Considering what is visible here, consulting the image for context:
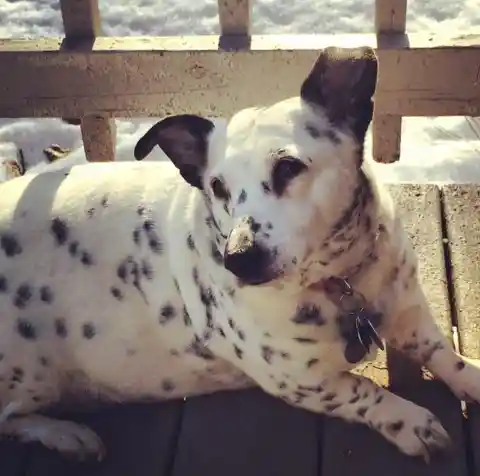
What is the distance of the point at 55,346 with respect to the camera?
2.62 metres

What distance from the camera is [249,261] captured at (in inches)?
82.7

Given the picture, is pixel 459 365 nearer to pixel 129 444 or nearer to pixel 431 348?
pixel 431 348

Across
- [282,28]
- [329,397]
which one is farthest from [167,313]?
[282,28]

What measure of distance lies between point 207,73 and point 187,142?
0.78 meters

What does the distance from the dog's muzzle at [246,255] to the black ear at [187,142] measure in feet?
0.86

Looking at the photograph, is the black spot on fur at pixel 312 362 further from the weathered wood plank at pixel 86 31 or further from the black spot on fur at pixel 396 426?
the weathered wood plank at pixel 86 31

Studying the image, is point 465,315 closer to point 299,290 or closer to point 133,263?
point 299,290

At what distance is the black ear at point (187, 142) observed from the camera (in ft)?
7.70

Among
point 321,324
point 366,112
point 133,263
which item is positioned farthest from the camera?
point 133,263

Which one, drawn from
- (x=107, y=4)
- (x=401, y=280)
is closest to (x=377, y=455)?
(x=401, y=280)

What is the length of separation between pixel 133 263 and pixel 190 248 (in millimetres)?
165

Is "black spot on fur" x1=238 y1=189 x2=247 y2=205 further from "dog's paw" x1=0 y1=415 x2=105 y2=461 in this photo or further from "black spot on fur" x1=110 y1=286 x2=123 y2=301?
"dog's paw" x1=0 y1=415 x2=105 y2=461

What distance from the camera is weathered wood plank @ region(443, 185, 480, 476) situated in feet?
8.55

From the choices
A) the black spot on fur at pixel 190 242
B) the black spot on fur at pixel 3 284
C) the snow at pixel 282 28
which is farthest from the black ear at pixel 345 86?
the snow at pixel 282 28
